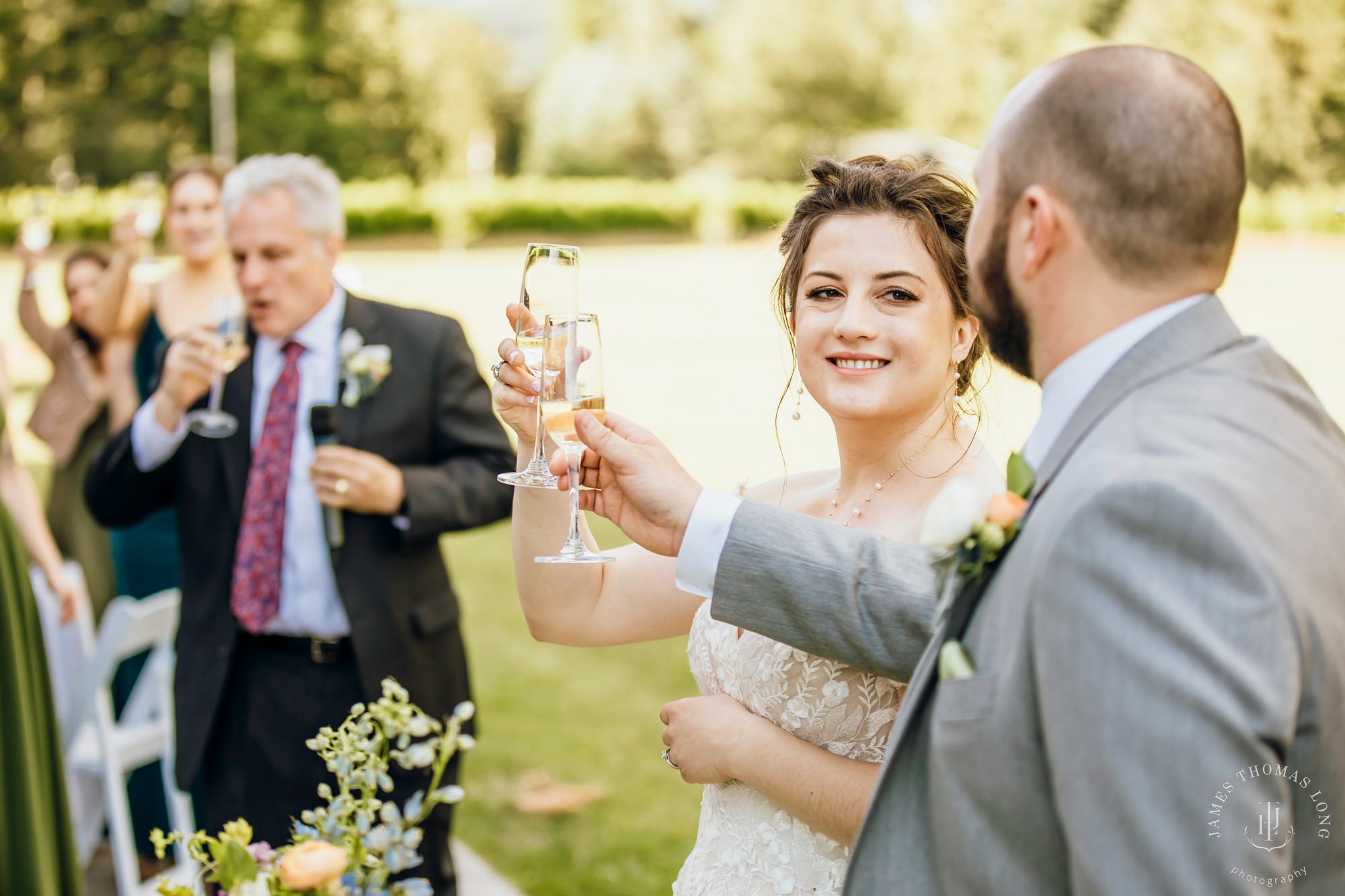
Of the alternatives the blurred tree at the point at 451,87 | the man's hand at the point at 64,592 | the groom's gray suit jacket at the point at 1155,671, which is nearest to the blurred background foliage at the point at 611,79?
the blurred tree at the point at 451,87

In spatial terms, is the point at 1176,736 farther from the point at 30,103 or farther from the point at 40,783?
the point at 30,103

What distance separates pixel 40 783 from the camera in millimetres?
3275

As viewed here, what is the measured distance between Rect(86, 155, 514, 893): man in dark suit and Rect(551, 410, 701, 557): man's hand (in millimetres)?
1731

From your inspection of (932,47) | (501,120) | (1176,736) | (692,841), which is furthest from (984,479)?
(501,120)

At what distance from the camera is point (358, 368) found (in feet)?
12.1

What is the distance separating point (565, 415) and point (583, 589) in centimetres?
65

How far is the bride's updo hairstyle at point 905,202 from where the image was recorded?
221 centimetres

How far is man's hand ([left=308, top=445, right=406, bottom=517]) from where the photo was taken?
3.38 metres

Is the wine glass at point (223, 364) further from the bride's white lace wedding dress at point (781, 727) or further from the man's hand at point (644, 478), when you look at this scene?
the man's hand at point (644, 478)

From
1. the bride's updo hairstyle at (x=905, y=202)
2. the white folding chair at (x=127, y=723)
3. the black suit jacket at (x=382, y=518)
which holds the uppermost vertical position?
the bride's updo hairstyle at (x=905, y=202)

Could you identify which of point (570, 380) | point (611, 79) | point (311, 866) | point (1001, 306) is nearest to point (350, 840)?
point (311, 866)

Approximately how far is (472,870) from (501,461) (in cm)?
183

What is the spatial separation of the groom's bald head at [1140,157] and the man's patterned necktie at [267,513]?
288 cm

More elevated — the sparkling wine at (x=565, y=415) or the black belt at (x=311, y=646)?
the sparkling wine at (x=565, y=415)
